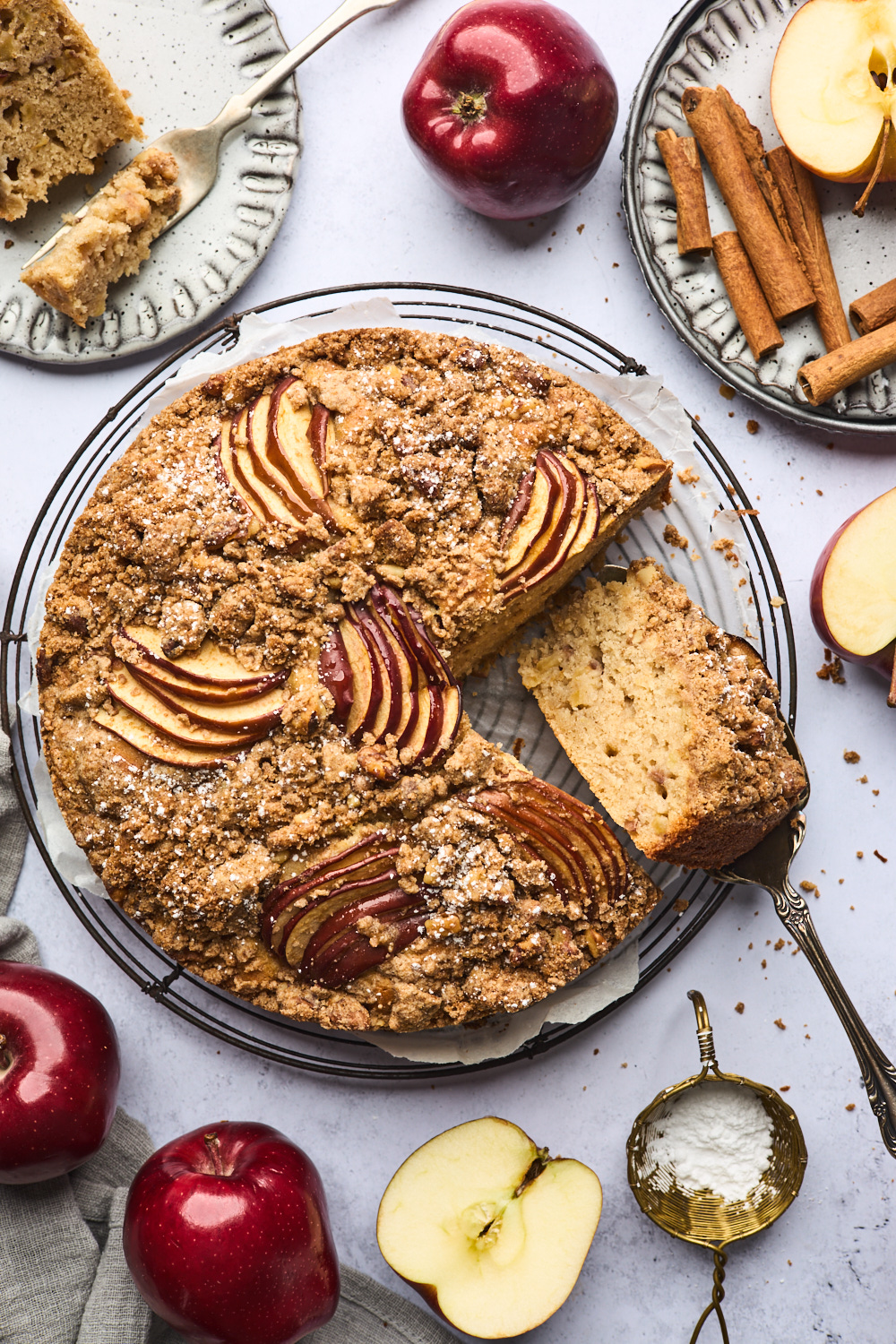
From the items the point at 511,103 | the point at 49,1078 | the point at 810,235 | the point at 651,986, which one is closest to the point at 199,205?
the point at 511,103

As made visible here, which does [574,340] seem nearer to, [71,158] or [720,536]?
[720,536]

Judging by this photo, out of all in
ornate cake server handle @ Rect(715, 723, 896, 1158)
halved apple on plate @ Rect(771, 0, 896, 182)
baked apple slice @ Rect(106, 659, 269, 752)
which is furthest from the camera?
halved apple on plate @ Rect(771, 0, 896, 182)

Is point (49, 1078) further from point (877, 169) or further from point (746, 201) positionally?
point (877, 169)

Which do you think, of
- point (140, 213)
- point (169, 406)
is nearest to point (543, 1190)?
point (169, 406)

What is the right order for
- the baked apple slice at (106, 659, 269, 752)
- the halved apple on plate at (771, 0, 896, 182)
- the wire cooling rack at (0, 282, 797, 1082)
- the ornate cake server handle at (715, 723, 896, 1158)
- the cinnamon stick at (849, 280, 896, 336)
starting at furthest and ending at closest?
1. the cinnamon stick at (849, 280, 896, 336)
2. the wire cooling rack at (0, 282, 797, 1082)
3. the halved apple on plate at (771, 0, 896, 182)
4. the ornate cake server handle at (715, 723, 896, 1158)
5. the baked apple slice at (106, 659, 269, 752)

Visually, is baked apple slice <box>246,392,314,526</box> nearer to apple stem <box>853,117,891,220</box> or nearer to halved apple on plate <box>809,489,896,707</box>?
halved apple on plate <box>809,489,896,707</box>

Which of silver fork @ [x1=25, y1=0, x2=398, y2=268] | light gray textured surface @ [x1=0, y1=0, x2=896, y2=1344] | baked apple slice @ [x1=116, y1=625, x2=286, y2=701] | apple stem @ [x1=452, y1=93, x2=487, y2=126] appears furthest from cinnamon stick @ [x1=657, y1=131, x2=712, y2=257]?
baked apple slice @ [x1=116, y1=625, x2=286, y2=701]
